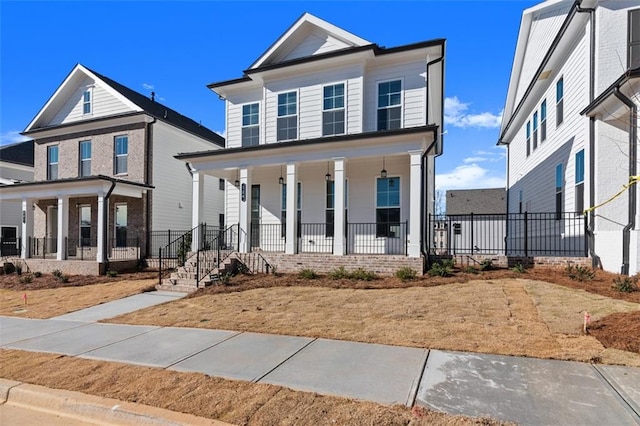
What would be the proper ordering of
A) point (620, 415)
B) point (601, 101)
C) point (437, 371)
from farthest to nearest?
point (601, 101), point (437, 371), point (620, 415)

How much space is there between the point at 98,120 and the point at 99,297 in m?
11.4

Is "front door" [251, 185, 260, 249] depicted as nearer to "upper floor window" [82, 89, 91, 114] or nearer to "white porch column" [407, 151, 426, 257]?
"white porch column" [407, 151, 426, 257]

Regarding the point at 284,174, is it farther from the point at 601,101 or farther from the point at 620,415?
the point at 620,415

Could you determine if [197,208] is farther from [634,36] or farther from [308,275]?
[634,36]

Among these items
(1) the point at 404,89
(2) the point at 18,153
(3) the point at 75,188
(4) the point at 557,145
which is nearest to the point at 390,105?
(1) the point at 404,89

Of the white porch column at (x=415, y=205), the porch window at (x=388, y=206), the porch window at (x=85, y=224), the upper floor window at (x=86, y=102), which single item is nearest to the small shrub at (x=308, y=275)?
the white porch column at (x=415, y=205)

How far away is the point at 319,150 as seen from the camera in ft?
40.5

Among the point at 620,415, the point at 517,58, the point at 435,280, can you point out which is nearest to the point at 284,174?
the point at 435,280

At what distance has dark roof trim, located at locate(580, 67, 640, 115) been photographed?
8.41m

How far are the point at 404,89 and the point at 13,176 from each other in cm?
2739

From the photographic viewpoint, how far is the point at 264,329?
664 centimetres

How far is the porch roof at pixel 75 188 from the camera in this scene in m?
15.9

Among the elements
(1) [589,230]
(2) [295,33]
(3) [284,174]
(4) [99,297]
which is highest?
(2) [295,33]

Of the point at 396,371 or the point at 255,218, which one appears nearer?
the point at 396,371
